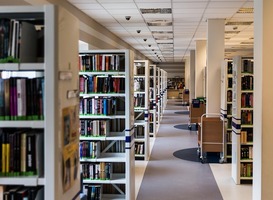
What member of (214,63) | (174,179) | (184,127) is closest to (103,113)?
(174,179)

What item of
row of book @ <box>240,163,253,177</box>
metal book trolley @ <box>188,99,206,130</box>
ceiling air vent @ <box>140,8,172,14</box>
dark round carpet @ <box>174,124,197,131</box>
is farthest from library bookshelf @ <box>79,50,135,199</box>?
dark round carpet @ <box>174,124,197,131</box>

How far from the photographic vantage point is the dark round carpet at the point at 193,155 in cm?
851

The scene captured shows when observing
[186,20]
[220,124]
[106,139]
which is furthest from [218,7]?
[106,139]

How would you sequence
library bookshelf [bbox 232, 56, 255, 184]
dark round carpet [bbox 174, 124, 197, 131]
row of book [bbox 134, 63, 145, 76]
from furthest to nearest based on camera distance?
dark round carpet [bbox 174, 124, 197, 131]
row of book [bbox 134, 63, 145, 76]
library bookshelf [bbox 232, 56, 255, 184]

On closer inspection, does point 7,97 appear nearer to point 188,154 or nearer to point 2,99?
point 2,99

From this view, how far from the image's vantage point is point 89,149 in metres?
5.21

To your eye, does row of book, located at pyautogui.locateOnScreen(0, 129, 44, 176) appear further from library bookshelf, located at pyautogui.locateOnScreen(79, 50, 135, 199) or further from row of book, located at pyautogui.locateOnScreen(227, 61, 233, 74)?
row of book, located at pyautogui.locateOnScreen(227, 61, 233, 74)

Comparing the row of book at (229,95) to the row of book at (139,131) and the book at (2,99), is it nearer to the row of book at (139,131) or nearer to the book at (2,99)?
the row of book at (139,131)

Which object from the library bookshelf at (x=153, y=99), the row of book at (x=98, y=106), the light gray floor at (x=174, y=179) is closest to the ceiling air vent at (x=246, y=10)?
the light gray floor at (x=174, y=179)

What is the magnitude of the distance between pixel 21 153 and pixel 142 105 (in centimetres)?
631

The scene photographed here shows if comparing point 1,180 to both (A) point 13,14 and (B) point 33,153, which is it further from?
(A) point 13,14

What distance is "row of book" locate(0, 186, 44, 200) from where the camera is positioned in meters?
2.34

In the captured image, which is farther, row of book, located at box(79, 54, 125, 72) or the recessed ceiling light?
the recessed ceiling light

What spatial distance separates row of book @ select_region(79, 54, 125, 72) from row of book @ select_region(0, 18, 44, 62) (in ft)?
9.37
